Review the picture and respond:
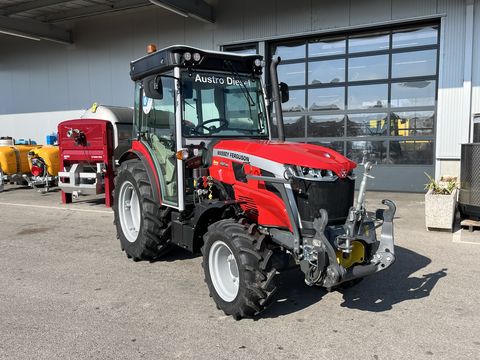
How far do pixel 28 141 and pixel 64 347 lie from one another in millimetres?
15213

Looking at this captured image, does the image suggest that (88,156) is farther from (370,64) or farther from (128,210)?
(370,64)

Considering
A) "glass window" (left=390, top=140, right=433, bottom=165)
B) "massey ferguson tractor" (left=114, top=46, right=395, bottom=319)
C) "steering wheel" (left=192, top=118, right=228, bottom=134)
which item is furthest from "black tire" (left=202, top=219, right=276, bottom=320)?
"glass window" (left=390, top=140, right=433, bottom=165)

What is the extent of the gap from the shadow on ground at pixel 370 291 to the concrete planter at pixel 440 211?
2053 mm

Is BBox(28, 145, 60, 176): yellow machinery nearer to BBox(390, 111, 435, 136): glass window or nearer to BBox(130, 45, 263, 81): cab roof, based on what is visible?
BBox(130, 45, 263, 81): cab roof

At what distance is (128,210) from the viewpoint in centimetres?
585

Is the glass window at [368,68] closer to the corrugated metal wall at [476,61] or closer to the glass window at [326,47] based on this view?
the glass window at [326,47]

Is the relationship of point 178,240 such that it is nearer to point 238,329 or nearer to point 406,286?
point 238,329

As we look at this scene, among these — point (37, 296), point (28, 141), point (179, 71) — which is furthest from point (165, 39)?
point (37, 296)

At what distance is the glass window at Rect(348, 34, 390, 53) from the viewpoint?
1094cm

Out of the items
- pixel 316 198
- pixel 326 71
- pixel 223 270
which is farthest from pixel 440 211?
pixel 326 71

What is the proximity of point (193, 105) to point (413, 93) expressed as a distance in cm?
780

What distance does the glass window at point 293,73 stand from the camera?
1207cm

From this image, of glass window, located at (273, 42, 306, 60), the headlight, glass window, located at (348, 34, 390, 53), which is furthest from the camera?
glass window, located at (273, 42, 306, 60)

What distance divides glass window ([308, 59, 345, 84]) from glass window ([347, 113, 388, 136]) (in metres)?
1.11
